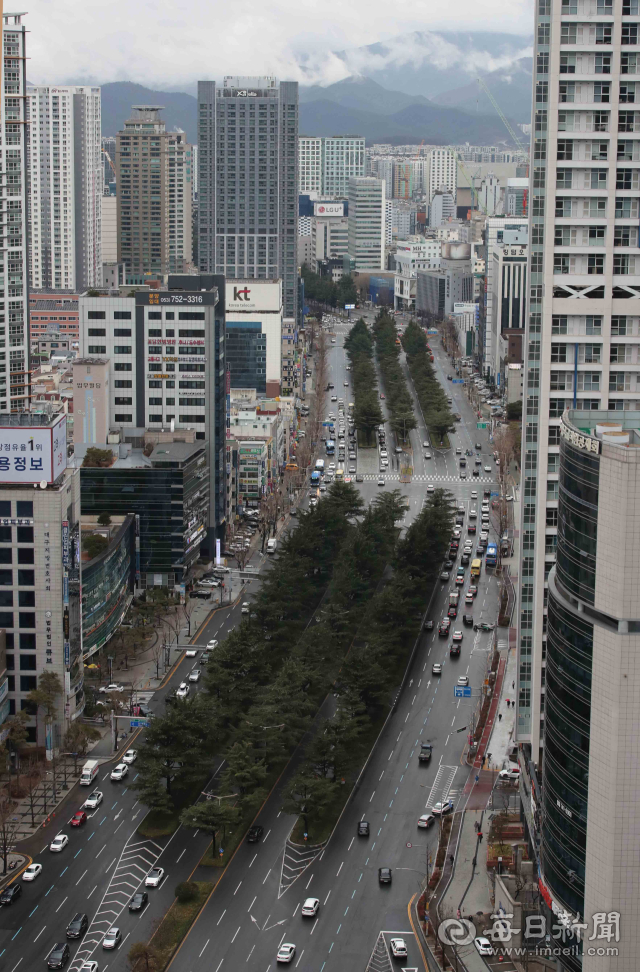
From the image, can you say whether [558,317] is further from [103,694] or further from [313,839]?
[103,694]

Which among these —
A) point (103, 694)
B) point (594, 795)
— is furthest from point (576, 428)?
point (103, 694)

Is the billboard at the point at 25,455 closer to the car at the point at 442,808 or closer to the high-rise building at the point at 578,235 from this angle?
the high-rise building at the point at 578,235

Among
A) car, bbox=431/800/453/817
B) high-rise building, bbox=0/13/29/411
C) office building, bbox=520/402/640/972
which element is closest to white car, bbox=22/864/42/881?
car, bbox=431/800/453/817

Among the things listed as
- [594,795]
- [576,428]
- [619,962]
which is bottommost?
[619,962]

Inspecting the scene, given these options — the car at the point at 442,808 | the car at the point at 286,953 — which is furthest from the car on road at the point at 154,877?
the car at the point at 442,808

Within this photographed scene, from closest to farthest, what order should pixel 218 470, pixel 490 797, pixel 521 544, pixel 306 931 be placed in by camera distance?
pixel 306 931 < pixel 521 544 < pixel 490 797 < pixel 218 470

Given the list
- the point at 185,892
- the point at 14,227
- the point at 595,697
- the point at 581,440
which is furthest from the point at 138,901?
the point at 14,227
